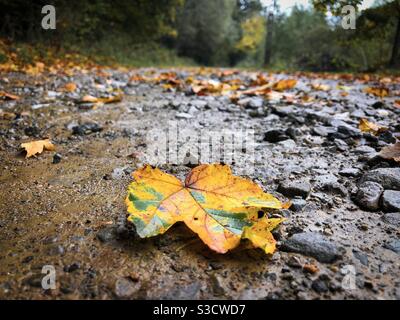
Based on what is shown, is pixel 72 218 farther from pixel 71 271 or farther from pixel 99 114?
pixel 99 114

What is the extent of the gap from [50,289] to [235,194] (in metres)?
0.57

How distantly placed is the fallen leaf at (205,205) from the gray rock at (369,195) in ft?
1.33

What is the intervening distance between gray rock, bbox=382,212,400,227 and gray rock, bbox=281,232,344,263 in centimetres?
28

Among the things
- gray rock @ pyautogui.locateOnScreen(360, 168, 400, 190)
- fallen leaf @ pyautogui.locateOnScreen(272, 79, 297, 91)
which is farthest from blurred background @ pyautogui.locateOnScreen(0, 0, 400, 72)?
gray rock @ pyautogui.locateOnScreen(360, 168, 400, 190)

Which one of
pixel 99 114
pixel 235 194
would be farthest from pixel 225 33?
pixel 235 194

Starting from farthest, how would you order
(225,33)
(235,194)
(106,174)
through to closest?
(225,33), (106,174), (235,194)

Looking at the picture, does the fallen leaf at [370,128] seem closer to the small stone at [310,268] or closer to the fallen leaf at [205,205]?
the fallen leaf at [205,205]

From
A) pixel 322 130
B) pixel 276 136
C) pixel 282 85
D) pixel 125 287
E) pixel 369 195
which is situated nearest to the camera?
pixel 125 287

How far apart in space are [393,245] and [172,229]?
26.4 inches

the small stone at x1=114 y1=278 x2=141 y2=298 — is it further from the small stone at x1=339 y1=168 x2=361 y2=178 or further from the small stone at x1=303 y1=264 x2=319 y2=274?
the small stone at x1=339 y1=168 x2=361 y2=178

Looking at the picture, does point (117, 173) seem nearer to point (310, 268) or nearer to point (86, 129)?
point (86, 129)

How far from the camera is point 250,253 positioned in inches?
37.2

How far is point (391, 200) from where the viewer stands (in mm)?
1211

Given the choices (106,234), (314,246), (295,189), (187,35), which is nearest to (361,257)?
(314,246)
